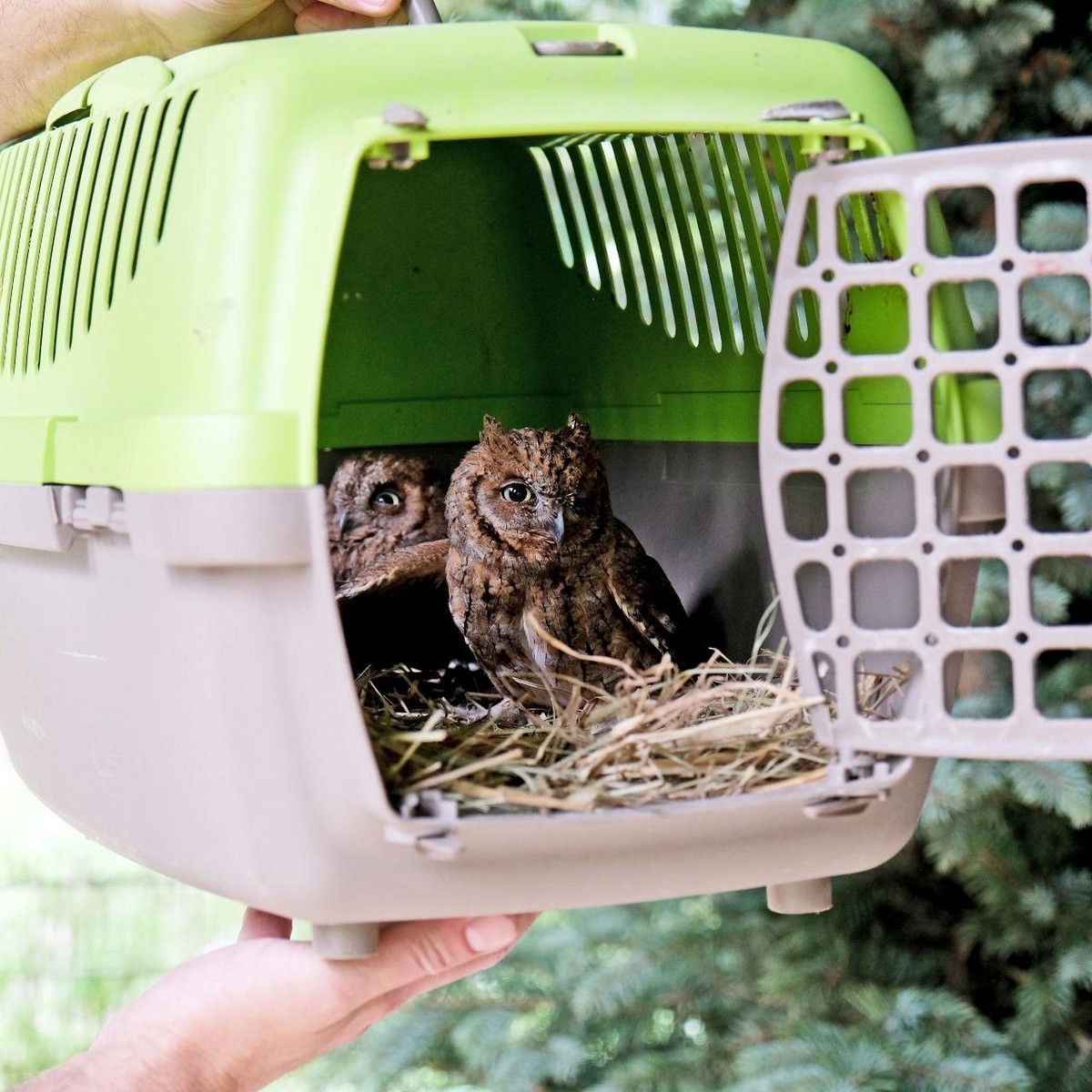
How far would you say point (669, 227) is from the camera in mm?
1578

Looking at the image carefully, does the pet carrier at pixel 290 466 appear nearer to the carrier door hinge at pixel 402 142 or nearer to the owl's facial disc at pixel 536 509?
the carrier door hinge at pixel 402 142

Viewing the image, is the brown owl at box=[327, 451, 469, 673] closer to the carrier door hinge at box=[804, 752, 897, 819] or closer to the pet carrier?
the pet carrier

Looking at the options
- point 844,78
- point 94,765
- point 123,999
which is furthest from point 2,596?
point 123,999

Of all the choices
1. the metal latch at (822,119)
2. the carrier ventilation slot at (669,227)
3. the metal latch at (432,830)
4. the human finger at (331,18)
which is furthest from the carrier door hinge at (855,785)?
the human finger at (331,18)

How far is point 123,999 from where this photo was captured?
2957 millimetres

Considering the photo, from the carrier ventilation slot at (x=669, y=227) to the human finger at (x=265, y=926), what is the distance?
0.69m

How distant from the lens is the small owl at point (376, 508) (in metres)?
1.66

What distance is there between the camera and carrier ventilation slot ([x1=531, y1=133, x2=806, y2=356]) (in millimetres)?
1392

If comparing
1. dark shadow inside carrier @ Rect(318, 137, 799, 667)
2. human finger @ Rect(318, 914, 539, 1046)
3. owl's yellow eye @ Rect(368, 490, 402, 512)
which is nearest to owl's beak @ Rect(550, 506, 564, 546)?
dark shadow inside carrier @ Rect(318, 137, 799, 667)

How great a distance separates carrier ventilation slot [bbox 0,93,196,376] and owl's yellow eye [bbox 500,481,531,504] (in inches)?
19.4

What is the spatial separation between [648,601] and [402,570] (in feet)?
1.05

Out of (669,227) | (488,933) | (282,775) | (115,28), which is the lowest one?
(488,933)

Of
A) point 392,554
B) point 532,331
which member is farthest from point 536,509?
point 532,331

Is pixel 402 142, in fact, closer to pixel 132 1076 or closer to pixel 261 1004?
pixel 261 1004
